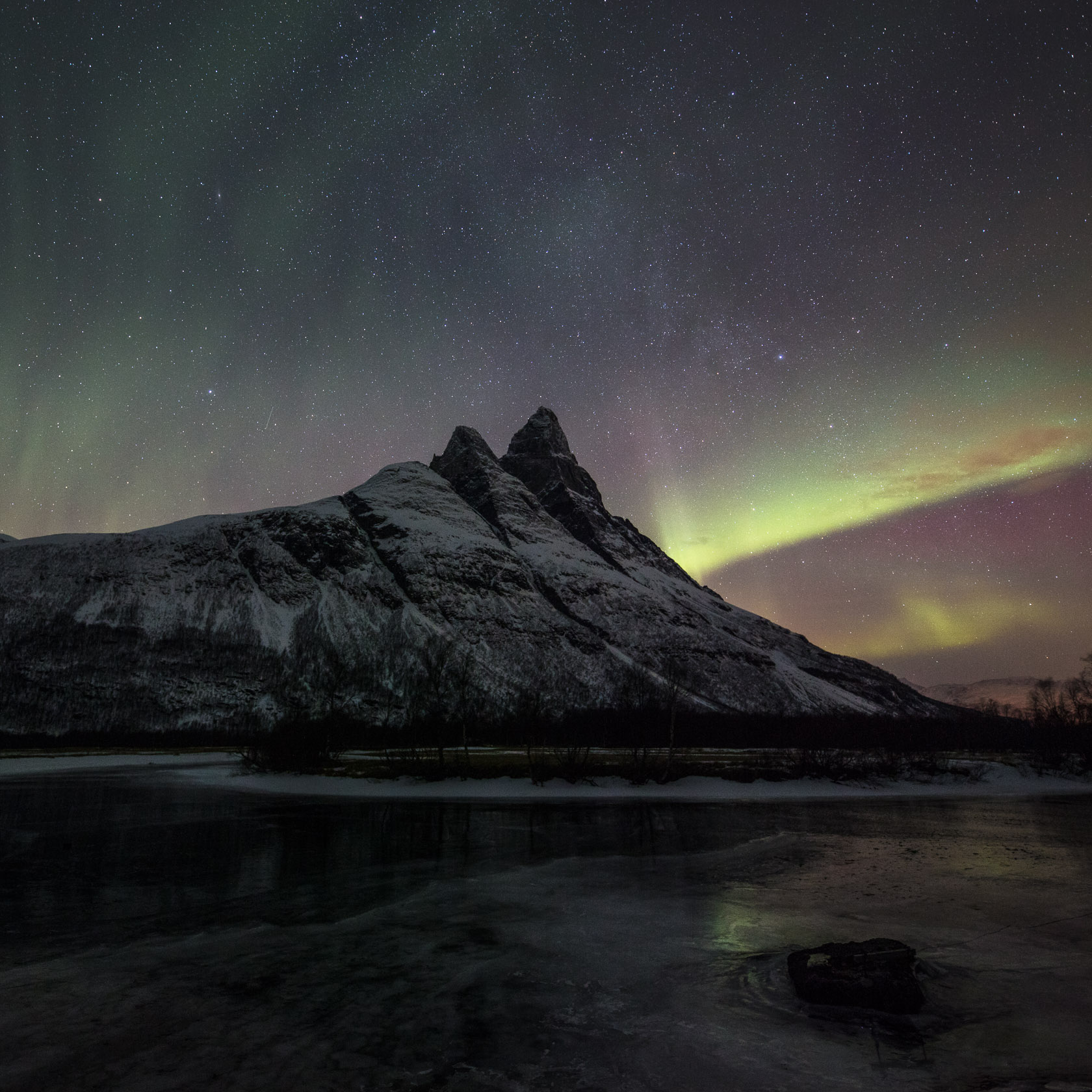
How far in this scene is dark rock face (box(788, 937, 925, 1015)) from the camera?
32.6ft

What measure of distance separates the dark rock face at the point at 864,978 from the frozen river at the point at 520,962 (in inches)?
12.1

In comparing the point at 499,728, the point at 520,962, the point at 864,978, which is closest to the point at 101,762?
the point at 499,728

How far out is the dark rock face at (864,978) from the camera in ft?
32.6

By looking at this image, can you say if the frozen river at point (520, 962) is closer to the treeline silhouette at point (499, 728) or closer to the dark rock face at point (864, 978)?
the dark rock face at point (864, 978)

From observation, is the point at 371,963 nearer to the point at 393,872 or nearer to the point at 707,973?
the point at 707,973

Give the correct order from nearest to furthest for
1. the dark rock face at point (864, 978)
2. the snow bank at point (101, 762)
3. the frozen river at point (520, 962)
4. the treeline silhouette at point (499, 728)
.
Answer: the frozen river at point (520, 962)
the dark rock face at point (864, 978)
the treeline silhouette at point (499, 728)
the snow bank at point (101, 762)

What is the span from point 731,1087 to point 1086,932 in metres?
11.3

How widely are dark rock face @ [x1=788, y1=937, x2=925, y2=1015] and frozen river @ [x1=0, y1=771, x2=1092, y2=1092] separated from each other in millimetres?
308

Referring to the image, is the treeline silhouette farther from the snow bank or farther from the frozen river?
the frozen river

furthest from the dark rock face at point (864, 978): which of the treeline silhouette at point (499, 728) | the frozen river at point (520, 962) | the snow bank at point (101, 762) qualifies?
the snow bank at point (101, 762)

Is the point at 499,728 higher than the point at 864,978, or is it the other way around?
the point at 864,978

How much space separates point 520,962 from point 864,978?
224 inches

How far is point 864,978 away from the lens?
393 inches

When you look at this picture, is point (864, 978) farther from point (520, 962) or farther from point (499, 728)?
point (499, 728)
